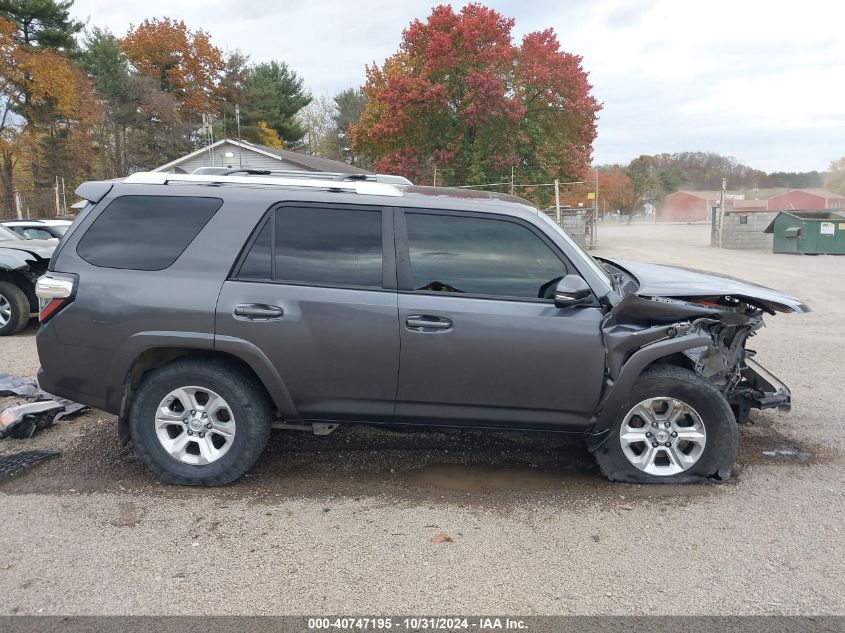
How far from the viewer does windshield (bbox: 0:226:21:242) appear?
9397mm

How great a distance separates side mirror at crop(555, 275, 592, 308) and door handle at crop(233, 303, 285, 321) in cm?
161

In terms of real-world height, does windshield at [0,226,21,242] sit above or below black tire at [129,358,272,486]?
above

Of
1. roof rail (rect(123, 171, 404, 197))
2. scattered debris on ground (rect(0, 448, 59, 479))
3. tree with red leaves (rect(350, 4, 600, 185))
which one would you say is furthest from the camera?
tree with red leaves (rect(350, 4, 600, 185))

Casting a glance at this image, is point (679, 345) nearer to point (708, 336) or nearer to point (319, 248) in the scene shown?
point (708, 336)

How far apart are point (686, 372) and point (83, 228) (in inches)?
151

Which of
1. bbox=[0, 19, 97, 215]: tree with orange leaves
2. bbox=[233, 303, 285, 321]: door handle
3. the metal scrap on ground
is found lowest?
the metal scrap on ground

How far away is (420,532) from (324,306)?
138 cm

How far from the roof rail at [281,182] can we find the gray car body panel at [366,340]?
0.08 metres

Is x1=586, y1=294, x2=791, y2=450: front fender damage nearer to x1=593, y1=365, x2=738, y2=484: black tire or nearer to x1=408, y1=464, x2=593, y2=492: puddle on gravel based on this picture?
x1=593, y1=365, x2=738, y2=484: black tire

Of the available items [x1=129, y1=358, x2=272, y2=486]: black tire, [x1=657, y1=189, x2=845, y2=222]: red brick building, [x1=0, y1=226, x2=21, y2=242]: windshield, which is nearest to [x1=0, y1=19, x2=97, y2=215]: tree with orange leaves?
[x1=0, y1=226, x2=21, y2=242]: windshield

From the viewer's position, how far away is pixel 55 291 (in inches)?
150

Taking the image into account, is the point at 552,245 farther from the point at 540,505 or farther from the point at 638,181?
the point at 638,181

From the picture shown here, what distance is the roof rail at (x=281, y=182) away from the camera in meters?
3.92

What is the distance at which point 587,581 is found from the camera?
2.94m
